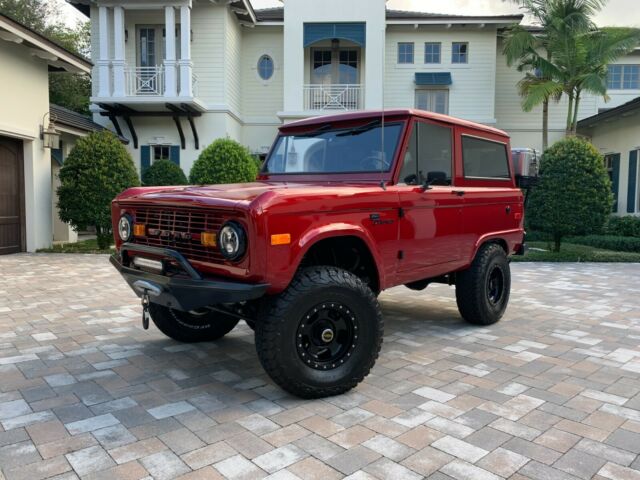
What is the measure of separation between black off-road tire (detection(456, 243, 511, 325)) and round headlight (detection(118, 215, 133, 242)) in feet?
10.6

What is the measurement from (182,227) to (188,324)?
1.52 metres

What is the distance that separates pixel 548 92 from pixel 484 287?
1416cm

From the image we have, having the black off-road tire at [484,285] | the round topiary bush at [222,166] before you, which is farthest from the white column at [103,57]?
the black off-road tire at [484,285]

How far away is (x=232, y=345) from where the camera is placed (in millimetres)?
4875

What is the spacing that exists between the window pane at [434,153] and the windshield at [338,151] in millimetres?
305

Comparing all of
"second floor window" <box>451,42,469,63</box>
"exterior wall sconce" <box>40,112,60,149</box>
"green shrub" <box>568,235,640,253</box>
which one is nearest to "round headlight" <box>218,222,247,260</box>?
"exterior wall sconce" <box>40,112,60,149</box>

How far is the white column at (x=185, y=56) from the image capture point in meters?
16.5

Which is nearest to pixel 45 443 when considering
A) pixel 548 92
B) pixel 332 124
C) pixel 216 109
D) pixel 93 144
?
pixel 332 124

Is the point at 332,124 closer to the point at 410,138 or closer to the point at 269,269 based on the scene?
the point at 410,138

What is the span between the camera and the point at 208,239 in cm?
334

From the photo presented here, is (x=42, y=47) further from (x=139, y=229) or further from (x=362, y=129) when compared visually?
(x=362, y=129)

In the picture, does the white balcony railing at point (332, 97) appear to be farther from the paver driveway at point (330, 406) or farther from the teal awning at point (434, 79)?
the paver driveway at point (330, 406)

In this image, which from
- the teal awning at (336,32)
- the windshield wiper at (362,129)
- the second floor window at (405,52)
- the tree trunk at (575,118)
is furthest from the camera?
the second floor window at (405,52)

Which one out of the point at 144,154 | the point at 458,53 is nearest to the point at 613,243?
the point at 458,53
